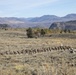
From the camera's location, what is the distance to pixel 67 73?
9539 mm

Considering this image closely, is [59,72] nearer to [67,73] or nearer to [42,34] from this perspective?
[67,73]

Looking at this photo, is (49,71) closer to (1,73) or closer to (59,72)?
(59,72)

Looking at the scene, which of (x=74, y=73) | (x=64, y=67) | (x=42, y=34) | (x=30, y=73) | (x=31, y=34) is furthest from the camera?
(x=42, y=34)

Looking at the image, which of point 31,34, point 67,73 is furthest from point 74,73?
point 31,34

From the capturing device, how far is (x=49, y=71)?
940 centimetres

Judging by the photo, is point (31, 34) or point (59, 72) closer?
point (59, 72)

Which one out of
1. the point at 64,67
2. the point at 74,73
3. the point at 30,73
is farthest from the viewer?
the point at 30,73

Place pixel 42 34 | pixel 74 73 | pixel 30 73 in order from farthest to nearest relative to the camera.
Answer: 1. pixel 42 34
2. pixel 30 73
3. pixel 74 73

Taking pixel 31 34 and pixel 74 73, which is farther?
pixel 31 34

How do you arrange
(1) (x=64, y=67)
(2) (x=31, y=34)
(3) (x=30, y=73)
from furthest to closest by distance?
(2) (x=31, y=34) < (3) (x=30, y=73) < (1) (x=64, y=67)

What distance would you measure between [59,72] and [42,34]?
239 ft

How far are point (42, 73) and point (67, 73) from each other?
900 millimetres

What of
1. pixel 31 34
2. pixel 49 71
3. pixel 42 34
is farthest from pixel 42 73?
pixel 42 34

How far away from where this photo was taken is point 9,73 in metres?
9.79
